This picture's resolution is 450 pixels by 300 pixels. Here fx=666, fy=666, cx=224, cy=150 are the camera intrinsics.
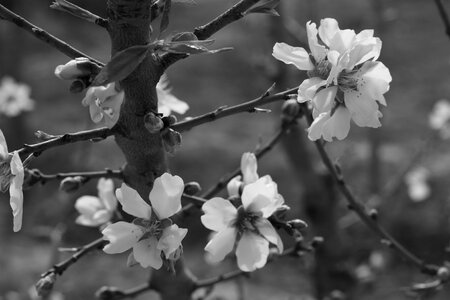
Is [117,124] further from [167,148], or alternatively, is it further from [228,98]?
[228,98]

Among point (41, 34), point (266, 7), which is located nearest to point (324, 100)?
point (266, 7)

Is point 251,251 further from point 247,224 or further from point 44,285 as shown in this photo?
point 44,285

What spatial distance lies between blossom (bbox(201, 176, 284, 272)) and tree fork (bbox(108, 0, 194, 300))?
15cm

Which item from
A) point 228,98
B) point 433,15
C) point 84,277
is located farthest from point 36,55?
point 433,15

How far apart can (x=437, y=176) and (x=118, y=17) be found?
371 cm

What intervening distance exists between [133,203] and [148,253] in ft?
0.24

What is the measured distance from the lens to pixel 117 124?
0.97 m

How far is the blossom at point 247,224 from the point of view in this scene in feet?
3.03

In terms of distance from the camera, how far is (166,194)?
89 cm

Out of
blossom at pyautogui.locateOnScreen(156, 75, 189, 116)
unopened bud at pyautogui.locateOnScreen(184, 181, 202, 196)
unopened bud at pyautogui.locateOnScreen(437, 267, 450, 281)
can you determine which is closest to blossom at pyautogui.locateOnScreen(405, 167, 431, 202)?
unopened bud at pyautogui.locateOnScreen(437, 267, 450, 281)

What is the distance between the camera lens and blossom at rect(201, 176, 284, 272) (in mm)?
924

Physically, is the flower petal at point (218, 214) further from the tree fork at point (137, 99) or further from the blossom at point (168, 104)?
the blossom at point (168, 104)

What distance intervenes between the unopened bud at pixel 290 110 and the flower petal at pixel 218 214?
366 mm

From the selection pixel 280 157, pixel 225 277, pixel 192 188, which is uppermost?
pixel 192 188
